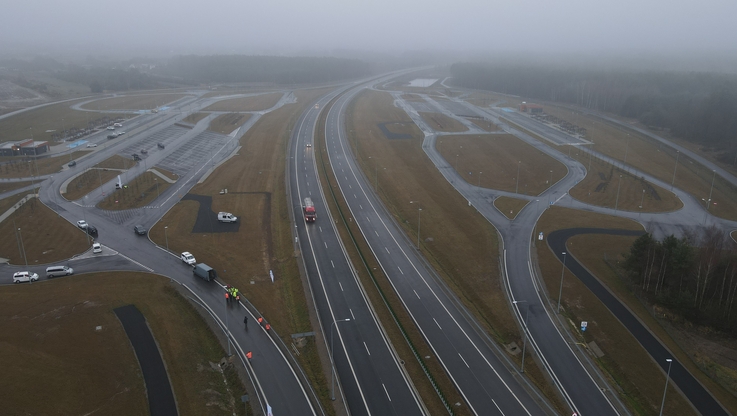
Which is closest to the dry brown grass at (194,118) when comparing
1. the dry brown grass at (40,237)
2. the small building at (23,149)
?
the small building at (23,149)

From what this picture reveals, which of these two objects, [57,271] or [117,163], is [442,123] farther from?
[57,271]

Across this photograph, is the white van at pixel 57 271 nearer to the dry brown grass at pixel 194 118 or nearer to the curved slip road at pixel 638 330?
the curved slip road at pixel 638 330

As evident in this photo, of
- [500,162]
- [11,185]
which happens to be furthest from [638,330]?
[11,185]

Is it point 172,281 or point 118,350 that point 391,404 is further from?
point 172,281

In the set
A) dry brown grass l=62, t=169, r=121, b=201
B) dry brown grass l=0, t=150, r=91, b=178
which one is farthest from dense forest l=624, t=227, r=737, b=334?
dry brown grass l=0, t=150, r=91, b=178

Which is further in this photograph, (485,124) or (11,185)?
(485,124)

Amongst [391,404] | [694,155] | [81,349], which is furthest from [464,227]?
[694,155]
